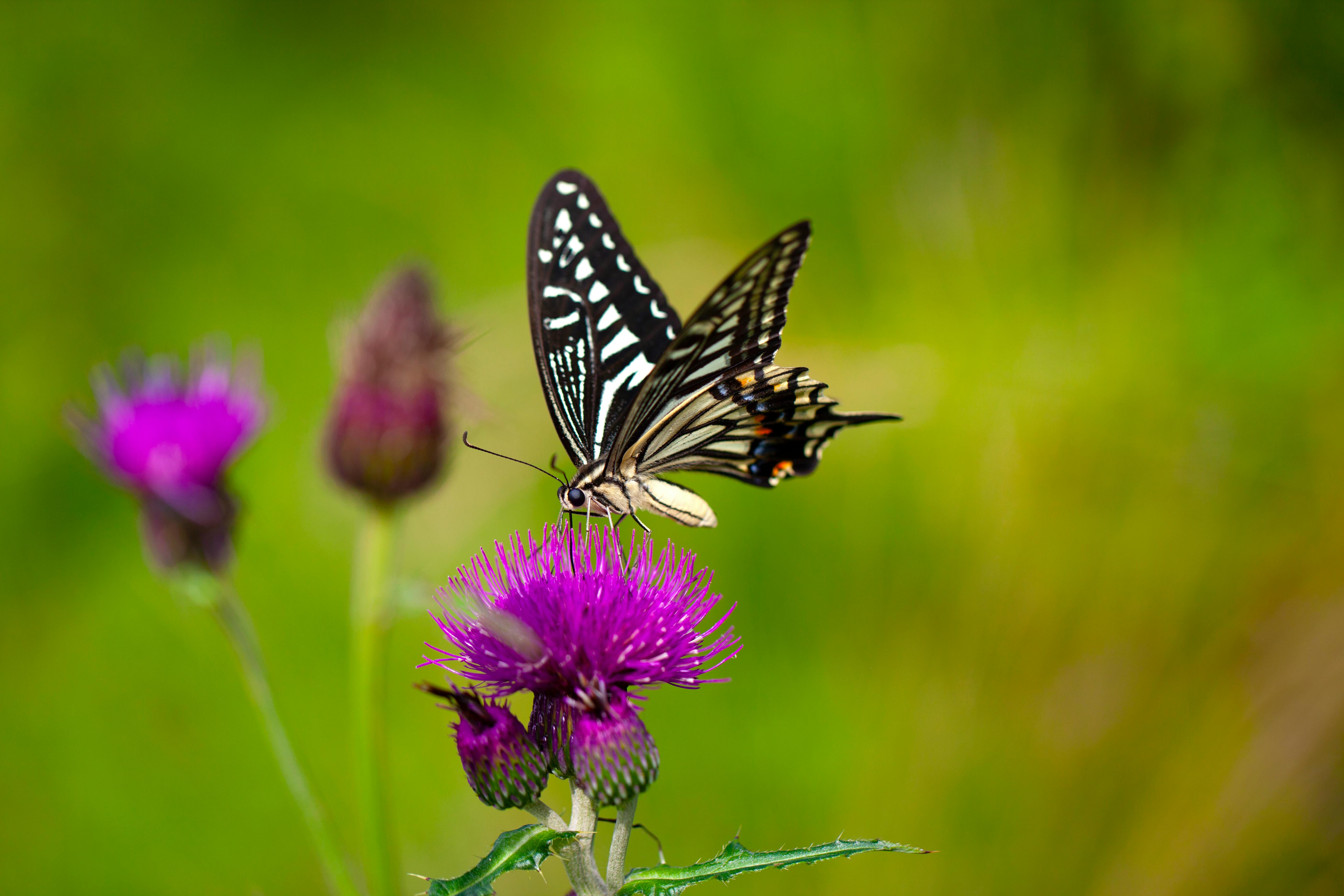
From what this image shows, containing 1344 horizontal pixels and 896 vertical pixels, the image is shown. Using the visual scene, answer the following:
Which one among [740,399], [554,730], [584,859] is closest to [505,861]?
[584,859]

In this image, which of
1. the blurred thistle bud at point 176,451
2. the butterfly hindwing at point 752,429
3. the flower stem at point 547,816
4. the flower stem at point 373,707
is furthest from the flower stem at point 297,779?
the butterfly hindwing at point 752,429

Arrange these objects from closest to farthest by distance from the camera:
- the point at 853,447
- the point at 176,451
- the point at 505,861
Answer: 1. the point at 505,861
2. the point at 176,451
3. the point at 853,447

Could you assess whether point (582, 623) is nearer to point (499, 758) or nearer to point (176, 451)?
point (499, 758)

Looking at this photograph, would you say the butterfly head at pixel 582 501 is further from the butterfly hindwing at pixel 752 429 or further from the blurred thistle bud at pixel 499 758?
the blurred thistle bud at pixel 499 758

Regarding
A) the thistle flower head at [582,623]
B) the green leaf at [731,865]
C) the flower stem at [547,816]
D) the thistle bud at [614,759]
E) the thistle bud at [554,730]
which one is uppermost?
the thistle flower head at [582,623]

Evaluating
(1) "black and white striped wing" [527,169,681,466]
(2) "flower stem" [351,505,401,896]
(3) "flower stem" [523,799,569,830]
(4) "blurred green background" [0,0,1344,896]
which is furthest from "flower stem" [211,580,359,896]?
(1) "black and white striped wing" [527,169,681,466]

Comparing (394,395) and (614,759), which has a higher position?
(394,395)

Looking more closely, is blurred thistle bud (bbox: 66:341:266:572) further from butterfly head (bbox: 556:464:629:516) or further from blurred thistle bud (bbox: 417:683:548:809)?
butterfly head (bbox: 556:464:629:516)
